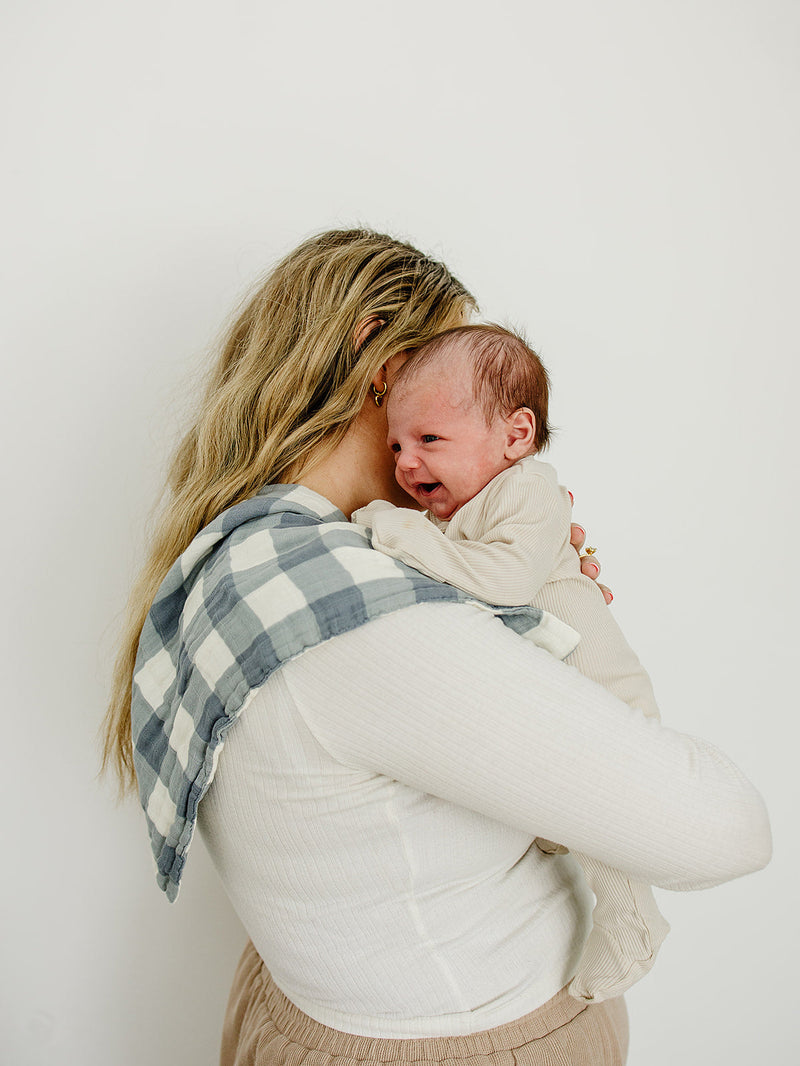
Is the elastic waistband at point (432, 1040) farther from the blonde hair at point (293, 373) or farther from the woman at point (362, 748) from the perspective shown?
the blonde hair at point (293, 373)

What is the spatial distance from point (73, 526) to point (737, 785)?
139 cm

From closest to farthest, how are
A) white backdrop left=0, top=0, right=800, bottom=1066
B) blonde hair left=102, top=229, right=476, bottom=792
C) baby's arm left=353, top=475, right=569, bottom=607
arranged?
baby's arm left=353, top=475, right=569, bottom=607 < blonde hair left=102, top=229, right=476, bottom=792 < white backdrop left=0, top=0, right=800, bottom=1066

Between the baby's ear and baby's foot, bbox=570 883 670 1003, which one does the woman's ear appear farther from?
baby's foot, bbox=570 883 670 1003

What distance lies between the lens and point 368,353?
4.15 ft

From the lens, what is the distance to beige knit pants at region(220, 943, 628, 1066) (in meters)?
1.04

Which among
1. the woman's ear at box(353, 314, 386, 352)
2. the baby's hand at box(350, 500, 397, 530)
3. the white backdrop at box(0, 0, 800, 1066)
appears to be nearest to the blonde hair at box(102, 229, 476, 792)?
the woman's ear at box(353, 314, 386, 352)

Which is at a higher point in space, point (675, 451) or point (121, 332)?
point (675, 451)

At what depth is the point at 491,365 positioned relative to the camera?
4.22ft

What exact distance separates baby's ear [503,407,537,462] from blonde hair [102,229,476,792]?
0.67 feet

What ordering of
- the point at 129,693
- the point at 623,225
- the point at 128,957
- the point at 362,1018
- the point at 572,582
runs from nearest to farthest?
the point at 362,1018, the point at 572,582, the point at 129,693, the point at 128,957, the point at 623,225

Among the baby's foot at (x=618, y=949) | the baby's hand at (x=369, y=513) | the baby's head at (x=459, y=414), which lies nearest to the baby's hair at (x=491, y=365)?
the baby's head at (x=459, y=414)

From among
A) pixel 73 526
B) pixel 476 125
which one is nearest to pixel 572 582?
pixel 73 526

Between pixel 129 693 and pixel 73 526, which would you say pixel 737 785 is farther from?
pixel 73 526

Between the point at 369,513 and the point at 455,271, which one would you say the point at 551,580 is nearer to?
the point at 369,513
